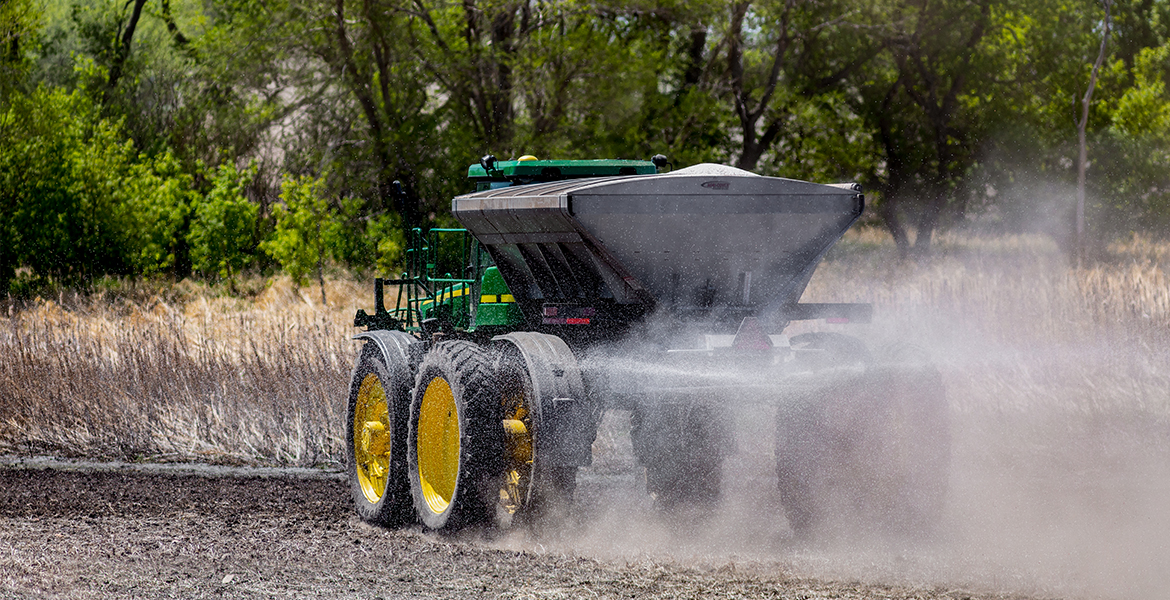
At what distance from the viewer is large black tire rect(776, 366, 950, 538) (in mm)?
6883

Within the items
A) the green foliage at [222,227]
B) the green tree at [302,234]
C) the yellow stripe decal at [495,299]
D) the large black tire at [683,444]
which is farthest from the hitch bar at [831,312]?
the green foliage at [222,227]

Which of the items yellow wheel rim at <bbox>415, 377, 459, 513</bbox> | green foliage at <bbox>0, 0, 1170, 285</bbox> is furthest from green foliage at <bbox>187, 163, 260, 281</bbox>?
yellow wheel rim at <bbox>415, 377, 459, 513</bbox>

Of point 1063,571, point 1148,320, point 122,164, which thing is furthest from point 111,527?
point 122,164

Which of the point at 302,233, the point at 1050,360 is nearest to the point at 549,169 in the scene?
the point at 1050,360

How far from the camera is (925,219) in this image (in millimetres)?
31703

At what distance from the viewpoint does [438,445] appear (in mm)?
7605

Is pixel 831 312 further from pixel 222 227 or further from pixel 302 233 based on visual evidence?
pixel 222 227

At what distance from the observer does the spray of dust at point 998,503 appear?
654 centimetres

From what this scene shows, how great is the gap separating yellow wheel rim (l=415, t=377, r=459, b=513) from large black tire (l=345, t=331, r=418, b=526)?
1.08 feet

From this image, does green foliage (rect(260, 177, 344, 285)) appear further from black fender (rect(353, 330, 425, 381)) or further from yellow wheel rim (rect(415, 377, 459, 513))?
yellow wheel rim (rect(415, 377, 459, 513))

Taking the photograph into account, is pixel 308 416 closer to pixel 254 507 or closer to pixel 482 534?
pixel 254 507

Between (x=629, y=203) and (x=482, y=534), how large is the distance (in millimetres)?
1991

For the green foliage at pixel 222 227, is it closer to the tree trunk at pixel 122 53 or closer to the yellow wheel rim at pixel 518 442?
the tree trunk at pixel 122 53

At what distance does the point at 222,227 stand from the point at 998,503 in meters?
18.0
